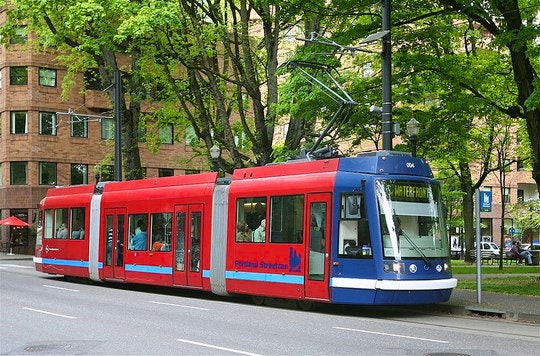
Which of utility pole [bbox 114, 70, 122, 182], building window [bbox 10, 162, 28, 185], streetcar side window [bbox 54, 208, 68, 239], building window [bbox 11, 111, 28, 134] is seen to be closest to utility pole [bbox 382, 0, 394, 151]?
streetcar side window [bbox 54, 208, 68, 239]

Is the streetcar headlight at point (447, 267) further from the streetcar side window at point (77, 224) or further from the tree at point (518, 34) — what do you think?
the streetcar side window at point (77, 224)

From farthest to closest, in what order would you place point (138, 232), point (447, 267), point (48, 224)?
point (48, 224) → point (138, 232) → point (447, 267)

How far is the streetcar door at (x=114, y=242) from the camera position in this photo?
2544 cm

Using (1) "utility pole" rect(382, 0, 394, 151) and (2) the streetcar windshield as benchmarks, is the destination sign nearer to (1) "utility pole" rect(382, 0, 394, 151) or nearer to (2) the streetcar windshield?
(2) the streetcar windshield

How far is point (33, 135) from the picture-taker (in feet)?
188

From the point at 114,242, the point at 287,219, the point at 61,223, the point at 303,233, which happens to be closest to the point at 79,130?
the point at 61,223

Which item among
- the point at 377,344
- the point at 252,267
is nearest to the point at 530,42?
the point at 252,267

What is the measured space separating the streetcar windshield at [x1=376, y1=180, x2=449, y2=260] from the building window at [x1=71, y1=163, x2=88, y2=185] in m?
45.0

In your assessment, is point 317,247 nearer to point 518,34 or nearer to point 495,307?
point 495,307

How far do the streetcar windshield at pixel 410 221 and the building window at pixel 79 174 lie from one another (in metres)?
45.0

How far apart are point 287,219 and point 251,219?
1478 millimetres

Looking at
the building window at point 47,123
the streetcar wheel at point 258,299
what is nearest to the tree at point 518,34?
the streetcar wheel at point 258,299

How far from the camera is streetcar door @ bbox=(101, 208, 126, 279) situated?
25.4 m

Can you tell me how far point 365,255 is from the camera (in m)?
17.0
